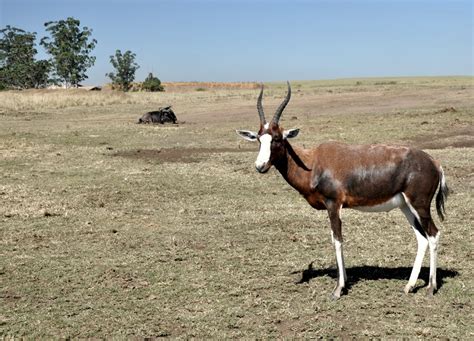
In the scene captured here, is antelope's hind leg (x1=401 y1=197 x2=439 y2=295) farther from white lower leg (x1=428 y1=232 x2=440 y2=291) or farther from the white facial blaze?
the white facial blaze

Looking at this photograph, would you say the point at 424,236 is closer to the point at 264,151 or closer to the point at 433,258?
the point at 433,258

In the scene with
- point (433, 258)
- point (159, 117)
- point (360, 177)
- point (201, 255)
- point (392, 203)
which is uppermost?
point (360, 177)

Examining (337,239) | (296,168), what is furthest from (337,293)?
(296,168)

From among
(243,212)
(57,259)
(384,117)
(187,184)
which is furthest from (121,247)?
(384,117)

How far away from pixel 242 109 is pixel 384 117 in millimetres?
13626

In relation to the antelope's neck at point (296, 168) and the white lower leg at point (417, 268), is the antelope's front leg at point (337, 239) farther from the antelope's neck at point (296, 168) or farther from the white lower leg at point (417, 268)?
the white lower leg at point (417, 268)

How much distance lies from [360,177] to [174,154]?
45.5 feet

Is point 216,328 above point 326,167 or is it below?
below

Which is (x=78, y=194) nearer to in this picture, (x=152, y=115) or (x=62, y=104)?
(x=152, y=115)

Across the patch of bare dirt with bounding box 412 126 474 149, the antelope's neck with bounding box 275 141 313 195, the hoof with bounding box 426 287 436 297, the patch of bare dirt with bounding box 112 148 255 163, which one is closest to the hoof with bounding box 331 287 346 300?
the hoof with bounding box 426 287 436 297

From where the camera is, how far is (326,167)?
7152mm

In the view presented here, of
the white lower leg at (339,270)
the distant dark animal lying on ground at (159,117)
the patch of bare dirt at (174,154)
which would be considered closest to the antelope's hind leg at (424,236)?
the white lower leg at (339,270)

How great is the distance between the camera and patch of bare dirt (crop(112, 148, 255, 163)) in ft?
62.8

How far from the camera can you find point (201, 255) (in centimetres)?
909
